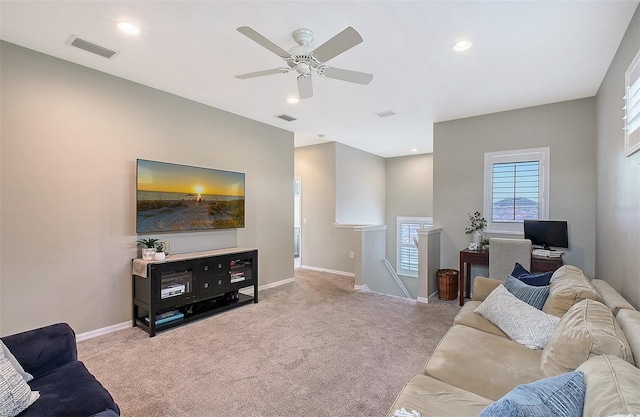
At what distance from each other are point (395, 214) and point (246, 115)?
16.2 ft

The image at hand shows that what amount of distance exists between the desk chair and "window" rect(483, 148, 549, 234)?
2.26 feet

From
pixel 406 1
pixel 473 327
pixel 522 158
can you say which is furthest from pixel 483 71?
pixel 473 327

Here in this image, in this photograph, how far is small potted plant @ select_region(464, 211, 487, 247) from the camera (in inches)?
178

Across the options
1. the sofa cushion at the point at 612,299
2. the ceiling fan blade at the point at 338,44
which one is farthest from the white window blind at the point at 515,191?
the ceiling fan blade at the point at 338,44

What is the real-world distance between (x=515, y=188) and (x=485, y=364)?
11.1 ft

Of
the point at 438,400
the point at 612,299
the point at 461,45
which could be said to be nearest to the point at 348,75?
the point at 461,45

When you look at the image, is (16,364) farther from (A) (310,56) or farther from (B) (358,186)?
(B) (358,186)

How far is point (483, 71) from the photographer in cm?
312

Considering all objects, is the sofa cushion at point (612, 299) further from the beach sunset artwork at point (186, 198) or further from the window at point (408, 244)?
the window at point (408, 244)

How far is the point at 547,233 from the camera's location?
395cm

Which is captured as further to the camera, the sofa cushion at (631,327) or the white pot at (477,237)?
the white pot at (477,237)

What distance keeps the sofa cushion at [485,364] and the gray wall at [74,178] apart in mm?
3272

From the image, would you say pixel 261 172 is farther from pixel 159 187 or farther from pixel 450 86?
pixel 450 86

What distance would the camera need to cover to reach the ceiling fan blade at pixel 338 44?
197 centimetres
